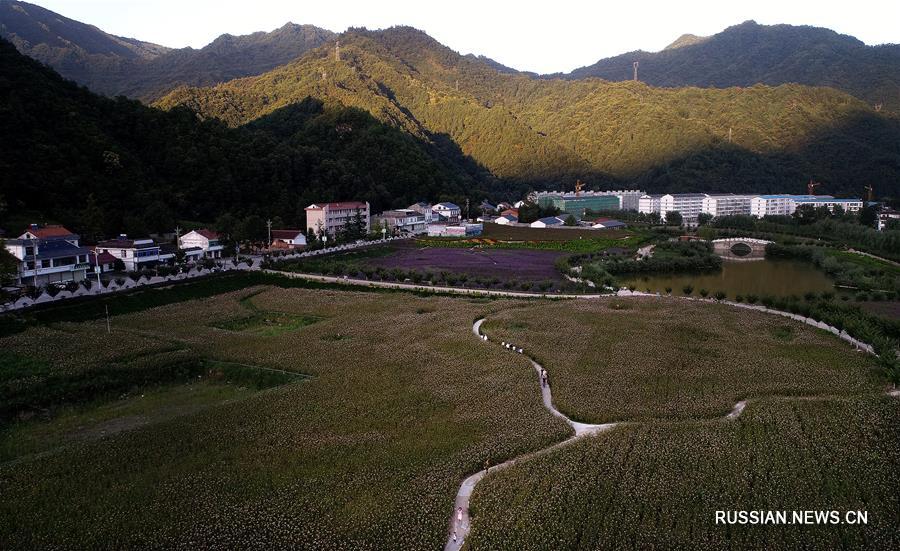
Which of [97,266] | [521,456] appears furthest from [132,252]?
[521,456]

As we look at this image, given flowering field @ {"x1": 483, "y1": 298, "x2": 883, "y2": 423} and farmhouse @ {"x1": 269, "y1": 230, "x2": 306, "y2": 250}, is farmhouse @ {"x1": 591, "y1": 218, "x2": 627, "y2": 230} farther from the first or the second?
flowering field @ {"x1": 483, "y1": 298, "x2": 883, "y2": 423}

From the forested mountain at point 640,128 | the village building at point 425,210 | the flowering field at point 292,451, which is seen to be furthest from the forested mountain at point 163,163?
the flowering field at point 292,451

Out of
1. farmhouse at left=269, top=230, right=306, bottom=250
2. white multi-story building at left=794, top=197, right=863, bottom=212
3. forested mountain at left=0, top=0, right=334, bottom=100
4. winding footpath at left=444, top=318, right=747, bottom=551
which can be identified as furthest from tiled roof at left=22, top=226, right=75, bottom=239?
white multi-story building at left=794, top=197, right=863, bottom=212

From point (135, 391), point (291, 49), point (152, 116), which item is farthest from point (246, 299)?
point (291, 49)

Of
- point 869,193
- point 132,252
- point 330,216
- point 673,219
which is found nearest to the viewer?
point 132,252

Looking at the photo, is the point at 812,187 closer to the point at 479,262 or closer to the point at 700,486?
the point at 479,262

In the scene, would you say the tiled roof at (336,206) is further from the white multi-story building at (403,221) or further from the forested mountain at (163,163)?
the white multi-story building at (403,221)
